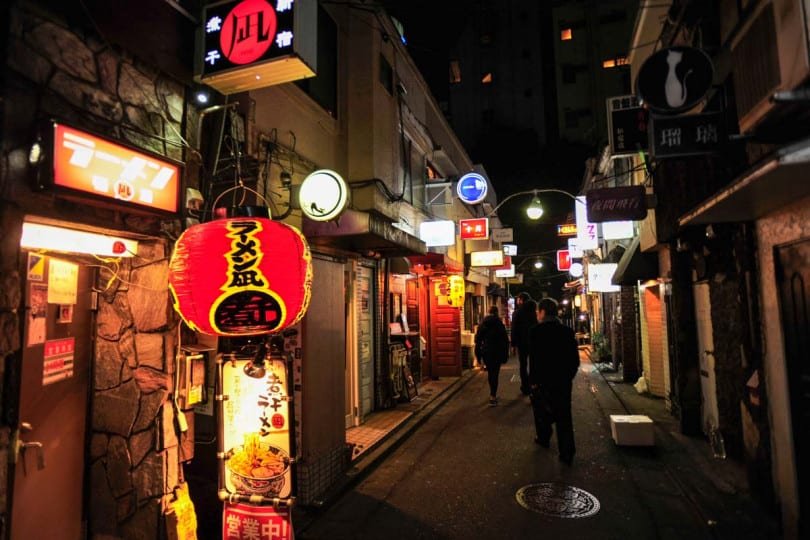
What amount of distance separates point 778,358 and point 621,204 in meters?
5.92

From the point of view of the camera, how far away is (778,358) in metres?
5.48

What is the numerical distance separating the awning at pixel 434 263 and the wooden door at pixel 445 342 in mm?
1681

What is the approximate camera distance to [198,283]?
159 inches

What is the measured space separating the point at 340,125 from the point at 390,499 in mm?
7836

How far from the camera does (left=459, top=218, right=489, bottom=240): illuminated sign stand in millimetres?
18156

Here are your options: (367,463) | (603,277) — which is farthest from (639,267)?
(367,463)

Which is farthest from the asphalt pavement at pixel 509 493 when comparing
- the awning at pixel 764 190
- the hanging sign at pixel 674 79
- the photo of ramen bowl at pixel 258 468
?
the hanging sign at pixel 674 79

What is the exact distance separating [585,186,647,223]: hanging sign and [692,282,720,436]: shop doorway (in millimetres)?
2140

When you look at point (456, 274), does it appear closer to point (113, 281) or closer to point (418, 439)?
point (418, 439)

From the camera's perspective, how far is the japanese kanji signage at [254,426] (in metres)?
4.81

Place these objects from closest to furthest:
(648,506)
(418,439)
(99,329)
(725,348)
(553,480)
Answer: (99,329), (648,506), (553,480), (725,348), (418,439)

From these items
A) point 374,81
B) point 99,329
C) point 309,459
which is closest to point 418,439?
point 309,459

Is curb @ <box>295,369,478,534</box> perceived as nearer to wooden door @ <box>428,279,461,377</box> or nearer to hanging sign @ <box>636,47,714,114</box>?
wooden door @ <box>428,279,461,377</box>

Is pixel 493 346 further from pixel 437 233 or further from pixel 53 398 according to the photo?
pixel 53 398
